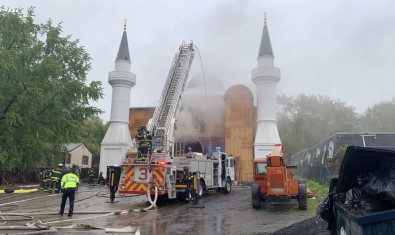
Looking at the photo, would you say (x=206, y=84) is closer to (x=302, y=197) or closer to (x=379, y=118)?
(x=302, y=197)

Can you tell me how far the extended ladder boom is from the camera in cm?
1672

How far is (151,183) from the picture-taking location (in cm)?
1434

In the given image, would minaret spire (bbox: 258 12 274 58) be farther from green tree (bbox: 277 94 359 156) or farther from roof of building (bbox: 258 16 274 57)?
green tree (bbox: 277 94 359 156)

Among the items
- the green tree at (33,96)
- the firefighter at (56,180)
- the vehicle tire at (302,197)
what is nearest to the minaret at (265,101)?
the green tree at (33,96)

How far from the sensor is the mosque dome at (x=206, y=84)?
107 ft

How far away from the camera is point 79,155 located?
155 feet

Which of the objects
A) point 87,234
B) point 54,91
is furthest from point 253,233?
point 54,91

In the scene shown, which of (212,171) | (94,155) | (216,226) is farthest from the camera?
Answer: (94,155)

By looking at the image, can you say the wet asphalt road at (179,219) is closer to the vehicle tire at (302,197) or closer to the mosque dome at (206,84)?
the vehicle tire at (302,197)

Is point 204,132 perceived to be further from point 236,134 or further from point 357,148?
point 357,148

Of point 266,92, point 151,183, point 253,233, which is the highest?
point 266,92

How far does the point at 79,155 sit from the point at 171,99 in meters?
31.9

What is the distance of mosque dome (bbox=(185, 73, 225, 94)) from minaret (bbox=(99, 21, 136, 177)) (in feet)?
17.6

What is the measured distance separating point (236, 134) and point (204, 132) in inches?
114
